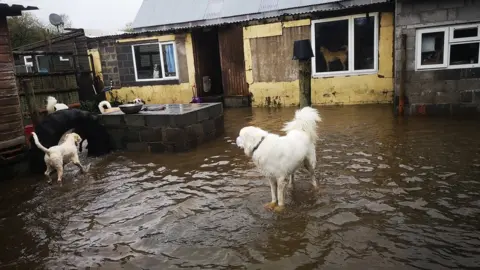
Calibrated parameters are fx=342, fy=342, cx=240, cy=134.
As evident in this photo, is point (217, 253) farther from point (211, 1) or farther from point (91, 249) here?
point (211, 1)

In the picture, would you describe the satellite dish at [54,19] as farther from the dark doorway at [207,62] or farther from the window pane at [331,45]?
the window pane at [331,45]

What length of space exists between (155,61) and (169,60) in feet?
2.57

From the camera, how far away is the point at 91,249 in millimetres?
3920

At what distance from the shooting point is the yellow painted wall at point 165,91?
1533cm

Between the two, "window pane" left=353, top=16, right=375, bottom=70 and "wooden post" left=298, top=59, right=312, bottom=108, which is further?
"window pane" left=353, top=16, right=375, bottom=70

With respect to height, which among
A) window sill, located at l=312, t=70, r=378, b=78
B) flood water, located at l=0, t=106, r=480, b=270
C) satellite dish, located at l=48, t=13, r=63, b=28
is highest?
satellite dish, located at l=48, t=13, r=63, b=28

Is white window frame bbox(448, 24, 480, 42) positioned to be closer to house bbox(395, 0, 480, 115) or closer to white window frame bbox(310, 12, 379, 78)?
house bbox(395, 0, 480, 115)

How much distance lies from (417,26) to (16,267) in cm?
1014

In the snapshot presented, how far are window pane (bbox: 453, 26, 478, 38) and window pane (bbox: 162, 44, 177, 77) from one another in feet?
35.8

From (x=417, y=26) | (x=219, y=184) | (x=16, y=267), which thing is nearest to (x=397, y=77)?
(x=417, y=26)

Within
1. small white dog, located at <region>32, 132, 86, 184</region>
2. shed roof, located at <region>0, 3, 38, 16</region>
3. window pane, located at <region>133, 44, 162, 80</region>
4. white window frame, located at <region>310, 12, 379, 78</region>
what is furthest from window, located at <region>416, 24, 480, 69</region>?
Answer: window pane, located at <region>133, 44, 162, 80</region>

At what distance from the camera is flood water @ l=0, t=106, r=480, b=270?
3502 millimetres

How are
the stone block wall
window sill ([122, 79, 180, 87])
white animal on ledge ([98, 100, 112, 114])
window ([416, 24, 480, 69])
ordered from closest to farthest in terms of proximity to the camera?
the stone block wall < window ([416, 24, 480, 69]) < white animal on ledge ([98, 100, 112, 114]) < window sill ([122, 79, 180, 87])

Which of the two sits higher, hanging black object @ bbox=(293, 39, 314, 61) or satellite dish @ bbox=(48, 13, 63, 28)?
satellite dish @ bbox=(48, 13, 63, 28)
